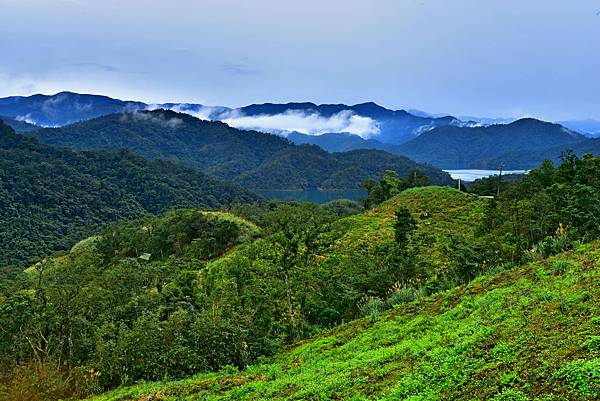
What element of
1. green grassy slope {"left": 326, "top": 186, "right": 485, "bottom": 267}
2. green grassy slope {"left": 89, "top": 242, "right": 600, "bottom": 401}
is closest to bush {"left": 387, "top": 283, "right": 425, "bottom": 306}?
green grassy slope {"left": 89, "top": 242, "right": 600, "bottom": 401}

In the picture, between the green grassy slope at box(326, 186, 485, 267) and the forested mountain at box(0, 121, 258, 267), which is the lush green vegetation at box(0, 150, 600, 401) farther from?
the forested mountain at box(0, 121, 258, 267)

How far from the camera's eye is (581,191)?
14695 mm

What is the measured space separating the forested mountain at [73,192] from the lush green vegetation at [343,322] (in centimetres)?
7003

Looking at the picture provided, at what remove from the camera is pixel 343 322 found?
1359 cm

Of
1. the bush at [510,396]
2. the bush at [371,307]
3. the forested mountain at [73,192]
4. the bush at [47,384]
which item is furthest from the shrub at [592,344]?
the forested mountain at [73,192]

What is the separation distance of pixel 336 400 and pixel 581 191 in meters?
12.4

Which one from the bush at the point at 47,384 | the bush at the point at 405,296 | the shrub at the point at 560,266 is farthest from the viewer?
the bush at the point at 405,296

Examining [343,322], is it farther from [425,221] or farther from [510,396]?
[425,221]

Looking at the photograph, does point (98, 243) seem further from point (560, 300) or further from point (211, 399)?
point (560, 300)

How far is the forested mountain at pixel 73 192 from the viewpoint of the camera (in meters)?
89.2

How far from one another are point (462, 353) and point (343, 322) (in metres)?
7.14

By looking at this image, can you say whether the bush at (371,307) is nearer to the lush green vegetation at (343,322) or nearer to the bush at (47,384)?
the lush green vegetation at (343,322)

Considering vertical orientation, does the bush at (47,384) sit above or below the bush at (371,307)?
below

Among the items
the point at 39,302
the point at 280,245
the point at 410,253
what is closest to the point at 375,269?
the point at 410,253
